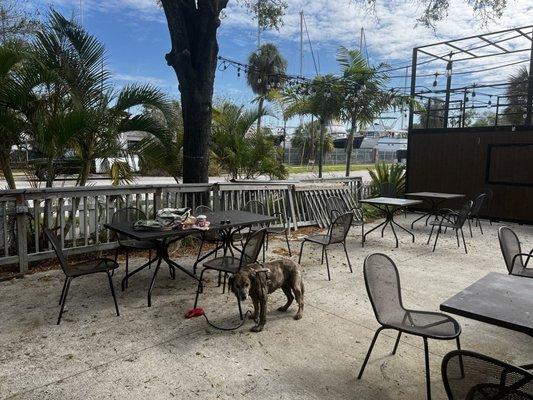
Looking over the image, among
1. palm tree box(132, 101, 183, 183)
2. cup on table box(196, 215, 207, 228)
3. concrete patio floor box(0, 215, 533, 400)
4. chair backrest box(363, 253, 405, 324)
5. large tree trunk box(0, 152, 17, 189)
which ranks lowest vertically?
concrete patio floor box(0, 215, 533, 400)

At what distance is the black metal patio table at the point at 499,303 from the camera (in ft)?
6.35

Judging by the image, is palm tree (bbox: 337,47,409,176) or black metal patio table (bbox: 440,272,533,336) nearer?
black metal patio table (bbox: 440,272,533,336)

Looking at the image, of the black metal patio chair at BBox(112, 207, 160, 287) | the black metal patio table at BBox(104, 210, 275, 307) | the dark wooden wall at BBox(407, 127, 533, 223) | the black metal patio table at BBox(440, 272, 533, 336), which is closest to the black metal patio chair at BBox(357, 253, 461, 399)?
the black metal patio table at BBox(440, 272, 533, 336)

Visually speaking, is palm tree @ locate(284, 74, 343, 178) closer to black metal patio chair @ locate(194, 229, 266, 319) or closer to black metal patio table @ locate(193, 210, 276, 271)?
black metal patio table @ locate(193, 210, 276, 271)

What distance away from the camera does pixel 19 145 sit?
206 inches

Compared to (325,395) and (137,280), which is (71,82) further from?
(325,395)

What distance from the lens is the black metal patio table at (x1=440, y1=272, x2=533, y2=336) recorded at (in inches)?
76.2

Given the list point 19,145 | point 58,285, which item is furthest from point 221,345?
point 19,145

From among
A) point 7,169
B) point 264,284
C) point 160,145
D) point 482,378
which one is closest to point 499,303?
point 482,378

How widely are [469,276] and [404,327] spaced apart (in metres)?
3.08

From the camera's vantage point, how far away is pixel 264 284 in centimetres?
319

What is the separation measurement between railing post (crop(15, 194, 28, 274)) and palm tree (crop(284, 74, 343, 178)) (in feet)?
27.6

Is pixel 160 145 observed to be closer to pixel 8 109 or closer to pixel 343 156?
pixel 8 109

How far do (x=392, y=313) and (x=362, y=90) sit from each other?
9.17 metres
